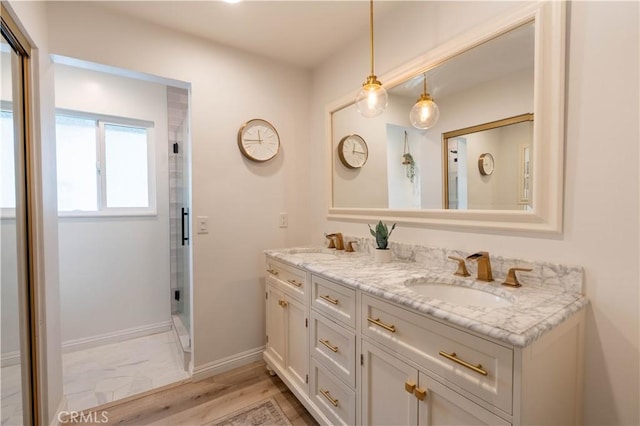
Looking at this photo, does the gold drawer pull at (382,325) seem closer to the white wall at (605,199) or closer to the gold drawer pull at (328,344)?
the gold drawer pull at (328,344)

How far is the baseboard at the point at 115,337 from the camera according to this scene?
2.48 metres

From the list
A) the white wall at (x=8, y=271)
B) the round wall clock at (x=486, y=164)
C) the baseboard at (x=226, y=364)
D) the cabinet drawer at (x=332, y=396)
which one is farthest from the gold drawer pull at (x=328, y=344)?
the white wall at (x=8, y=271)

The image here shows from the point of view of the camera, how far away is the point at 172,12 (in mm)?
1804

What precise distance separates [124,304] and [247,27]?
2576mm

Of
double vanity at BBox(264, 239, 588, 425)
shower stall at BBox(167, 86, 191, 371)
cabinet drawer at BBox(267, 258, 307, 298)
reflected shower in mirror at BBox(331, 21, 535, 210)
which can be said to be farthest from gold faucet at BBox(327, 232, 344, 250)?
shower stall at BBox(167, 86, 191, 371)

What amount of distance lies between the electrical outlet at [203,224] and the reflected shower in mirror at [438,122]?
1.01 meters

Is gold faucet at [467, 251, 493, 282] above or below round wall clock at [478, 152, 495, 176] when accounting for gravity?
below

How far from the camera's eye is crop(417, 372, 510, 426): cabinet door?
87 cm

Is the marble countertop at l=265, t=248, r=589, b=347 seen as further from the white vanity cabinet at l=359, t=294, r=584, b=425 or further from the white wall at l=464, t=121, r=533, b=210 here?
the white wall at l=464, t=121, r=533, b=210

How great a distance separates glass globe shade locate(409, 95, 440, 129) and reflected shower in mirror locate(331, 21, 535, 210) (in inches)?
1.0

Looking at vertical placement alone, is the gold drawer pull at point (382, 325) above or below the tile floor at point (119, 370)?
above

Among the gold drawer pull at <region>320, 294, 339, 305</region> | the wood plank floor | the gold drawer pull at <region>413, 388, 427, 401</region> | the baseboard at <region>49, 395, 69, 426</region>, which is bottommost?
the wood plank floor

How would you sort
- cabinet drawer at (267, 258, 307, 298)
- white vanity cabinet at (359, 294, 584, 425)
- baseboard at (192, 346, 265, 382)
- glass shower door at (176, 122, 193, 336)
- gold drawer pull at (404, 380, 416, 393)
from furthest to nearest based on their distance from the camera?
glass shower door at (176, 122, 193, 336) < baseboard at (192, 346, 265, 382) < cabinet drawer at (267, 258, 307, 298) < gold drawer pull at (404, 380, 416, 393) < white vanity cabinet at (359, 294, 584, 425)

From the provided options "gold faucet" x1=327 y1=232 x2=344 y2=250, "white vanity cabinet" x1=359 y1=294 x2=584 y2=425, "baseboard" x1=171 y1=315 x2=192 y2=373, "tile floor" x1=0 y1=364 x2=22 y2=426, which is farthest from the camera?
"baseboard" x1=171 y1=315 x2=192 y2=373
